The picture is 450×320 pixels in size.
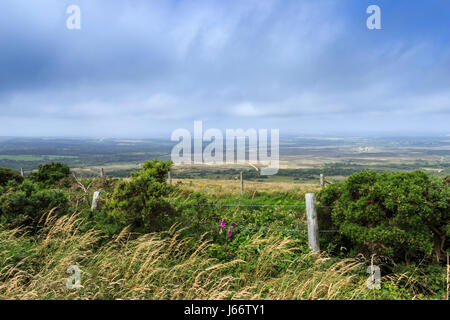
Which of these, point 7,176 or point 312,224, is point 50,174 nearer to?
point 7,176

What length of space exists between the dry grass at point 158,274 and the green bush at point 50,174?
25.2 feet

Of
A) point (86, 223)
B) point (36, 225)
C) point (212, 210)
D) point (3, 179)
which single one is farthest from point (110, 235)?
point (3, 179)

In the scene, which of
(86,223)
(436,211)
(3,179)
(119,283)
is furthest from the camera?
(3,179)

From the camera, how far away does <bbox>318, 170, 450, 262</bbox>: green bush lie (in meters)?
4.34

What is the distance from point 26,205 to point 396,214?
693 cm

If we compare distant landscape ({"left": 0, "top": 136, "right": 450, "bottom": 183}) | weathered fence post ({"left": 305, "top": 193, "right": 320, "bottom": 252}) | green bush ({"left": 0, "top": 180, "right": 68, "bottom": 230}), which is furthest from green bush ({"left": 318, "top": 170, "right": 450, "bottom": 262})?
green bush ({"left": 0, "top": 180, "right": 68, "bottom": 230})

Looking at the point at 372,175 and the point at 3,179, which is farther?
the point at 3,179

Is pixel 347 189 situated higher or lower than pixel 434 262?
higher

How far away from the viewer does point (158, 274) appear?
3.51 metres

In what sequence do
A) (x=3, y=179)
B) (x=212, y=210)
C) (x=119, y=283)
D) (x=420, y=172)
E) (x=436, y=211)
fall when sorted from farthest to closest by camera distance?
(x=3, y=179) → (x=212, y=210) → (x=420, y=172) → (x=436, y=211) → (x=119, y=283)

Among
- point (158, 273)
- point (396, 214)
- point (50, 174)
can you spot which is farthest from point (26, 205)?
point (50, 174)

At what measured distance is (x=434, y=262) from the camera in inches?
177
